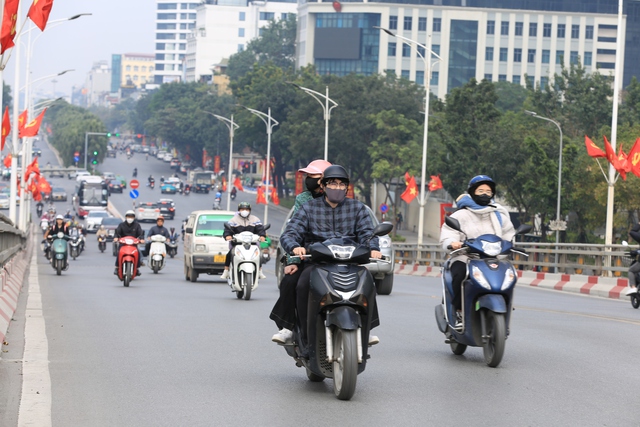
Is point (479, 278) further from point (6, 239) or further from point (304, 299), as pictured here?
point (6, 239)

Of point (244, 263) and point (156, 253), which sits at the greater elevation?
point (244, 263)

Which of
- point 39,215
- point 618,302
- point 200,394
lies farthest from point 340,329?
point 39,215

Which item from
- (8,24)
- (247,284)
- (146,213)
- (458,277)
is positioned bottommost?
(146,213)

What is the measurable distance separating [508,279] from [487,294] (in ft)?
0.71

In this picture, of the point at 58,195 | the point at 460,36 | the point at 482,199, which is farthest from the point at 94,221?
the point at 482,199

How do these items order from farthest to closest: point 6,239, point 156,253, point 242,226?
point 156,253 < point 6,239 < point 242,226

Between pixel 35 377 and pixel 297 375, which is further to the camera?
pixel 297 375

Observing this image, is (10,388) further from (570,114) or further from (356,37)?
(356,37)

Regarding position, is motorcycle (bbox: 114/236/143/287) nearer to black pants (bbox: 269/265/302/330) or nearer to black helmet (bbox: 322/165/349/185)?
black pants (bbox: 269/265/302/330)

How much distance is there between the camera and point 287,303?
8.78 meters

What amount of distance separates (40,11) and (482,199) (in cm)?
1007

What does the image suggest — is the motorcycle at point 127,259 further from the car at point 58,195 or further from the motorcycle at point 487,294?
the car at point 58,195

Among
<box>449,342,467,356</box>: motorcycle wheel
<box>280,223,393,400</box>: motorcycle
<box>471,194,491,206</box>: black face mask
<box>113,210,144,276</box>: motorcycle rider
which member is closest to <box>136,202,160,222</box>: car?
<box>113,210,144,276</box>: motorcycle rider

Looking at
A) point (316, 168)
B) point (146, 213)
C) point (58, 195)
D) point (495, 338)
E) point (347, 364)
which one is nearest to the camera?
point (347, 364)
